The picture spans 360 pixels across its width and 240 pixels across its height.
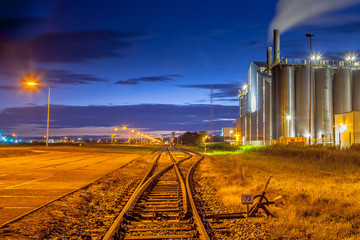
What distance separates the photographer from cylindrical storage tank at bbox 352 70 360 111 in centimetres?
7063

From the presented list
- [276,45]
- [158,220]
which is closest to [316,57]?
[276,45]

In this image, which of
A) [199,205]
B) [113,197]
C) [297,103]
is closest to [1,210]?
[113,197]

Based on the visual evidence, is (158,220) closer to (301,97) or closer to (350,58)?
(301,97)

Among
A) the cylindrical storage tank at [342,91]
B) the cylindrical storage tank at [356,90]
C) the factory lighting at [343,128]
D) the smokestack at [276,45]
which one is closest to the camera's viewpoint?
the factory lighting at [343,128]

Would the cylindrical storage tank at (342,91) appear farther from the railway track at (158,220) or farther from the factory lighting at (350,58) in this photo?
the railway track at (158,220)

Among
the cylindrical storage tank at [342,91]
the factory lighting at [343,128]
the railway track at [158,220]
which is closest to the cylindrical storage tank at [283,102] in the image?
the cylindrical storage tank at [342,91]

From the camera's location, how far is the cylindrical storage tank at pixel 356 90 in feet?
232

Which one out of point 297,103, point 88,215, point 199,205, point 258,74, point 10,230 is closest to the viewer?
point 10,230

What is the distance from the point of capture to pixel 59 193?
13.2m

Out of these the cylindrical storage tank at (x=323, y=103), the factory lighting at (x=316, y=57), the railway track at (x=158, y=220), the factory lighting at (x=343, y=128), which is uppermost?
the factory lighting at (x=316, y=57)

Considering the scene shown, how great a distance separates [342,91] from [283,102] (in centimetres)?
→ 1323

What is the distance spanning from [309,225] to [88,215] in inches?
223

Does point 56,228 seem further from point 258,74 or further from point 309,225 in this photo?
point 258,74

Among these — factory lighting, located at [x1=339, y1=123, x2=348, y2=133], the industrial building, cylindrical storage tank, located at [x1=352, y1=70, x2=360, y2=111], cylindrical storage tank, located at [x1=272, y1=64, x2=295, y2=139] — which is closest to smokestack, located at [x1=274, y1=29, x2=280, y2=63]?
the industrial building
